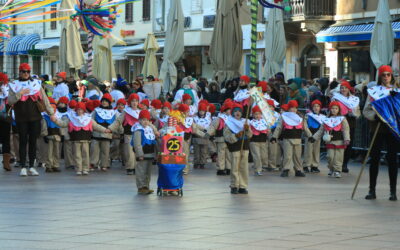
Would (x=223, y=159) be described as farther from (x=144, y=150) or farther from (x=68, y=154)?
(x=144, y=150)

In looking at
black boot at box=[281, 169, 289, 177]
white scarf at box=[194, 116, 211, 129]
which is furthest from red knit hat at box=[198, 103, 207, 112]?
black boot at box=[281, 169, 289, 177]

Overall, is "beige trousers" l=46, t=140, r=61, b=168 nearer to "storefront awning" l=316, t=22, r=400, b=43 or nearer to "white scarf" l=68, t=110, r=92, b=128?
"white scarf" l=68, t=110, r=92, b=128

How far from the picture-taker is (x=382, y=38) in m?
27.3

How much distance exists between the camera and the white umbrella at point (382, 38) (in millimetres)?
27312

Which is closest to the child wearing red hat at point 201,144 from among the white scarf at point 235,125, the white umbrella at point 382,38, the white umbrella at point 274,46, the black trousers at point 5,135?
the black trousers at point 5,135

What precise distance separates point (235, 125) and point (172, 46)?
47.0 feet

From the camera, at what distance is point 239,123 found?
1666cm

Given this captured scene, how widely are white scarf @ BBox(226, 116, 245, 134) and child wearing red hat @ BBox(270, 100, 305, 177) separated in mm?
3230

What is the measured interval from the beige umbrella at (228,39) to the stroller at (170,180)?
1198cm

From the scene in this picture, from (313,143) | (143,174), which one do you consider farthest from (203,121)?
(143,174)

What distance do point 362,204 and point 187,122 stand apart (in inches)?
267

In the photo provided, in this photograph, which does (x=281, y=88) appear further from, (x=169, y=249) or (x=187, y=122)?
(x=169, y=249)

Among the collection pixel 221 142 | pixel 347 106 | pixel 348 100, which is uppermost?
pixel 348 100

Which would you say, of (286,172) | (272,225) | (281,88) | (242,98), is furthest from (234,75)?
(272,225)
